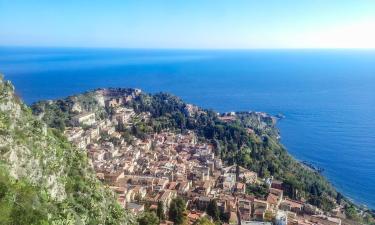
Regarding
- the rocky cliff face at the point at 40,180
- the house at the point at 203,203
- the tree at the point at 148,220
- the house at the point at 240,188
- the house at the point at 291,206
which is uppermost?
the rocky cliff face at the point at 40,180

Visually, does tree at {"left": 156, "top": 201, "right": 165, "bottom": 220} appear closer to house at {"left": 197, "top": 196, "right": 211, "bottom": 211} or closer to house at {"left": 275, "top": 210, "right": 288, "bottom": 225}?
house at {"left": 197, "top": 196, "right": 211, "bottom": 211}

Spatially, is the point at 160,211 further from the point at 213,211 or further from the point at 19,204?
the point at 19,204

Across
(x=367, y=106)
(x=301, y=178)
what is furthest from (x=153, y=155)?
(x=367, y=106)

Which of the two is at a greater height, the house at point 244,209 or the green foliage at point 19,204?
the green foliage at point 19,204

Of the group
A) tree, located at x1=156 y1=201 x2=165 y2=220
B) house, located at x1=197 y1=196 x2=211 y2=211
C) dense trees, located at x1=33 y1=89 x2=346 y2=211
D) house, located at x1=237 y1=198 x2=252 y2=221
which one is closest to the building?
dense trees, located at x1=33 y1=89 x2=346 y2=211

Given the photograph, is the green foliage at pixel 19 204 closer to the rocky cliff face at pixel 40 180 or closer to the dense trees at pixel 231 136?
the rocky cliff face at pixel 40 180

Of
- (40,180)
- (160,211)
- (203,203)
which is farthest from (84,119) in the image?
(40,180)

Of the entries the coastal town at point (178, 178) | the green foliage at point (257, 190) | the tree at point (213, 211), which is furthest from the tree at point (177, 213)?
the green foliage at point (257, 190)
